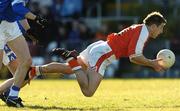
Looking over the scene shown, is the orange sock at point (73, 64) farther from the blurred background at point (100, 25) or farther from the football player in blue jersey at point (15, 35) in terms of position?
the blurred background at point (100, 25)

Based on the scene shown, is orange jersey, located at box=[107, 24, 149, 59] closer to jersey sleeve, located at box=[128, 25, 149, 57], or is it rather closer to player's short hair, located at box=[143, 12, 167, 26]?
jersey sleeve, located at box=[128, 25, 149, 57]

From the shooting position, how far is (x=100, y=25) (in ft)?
114

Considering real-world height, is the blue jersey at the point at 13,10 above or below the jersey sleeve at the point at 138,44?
above

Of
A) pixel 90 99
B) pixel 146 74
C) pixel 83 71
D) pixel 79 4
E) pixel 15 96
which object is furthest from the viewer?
pixel 79 4

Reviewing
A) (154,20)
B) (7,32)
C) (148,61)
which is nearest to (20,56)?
(7,32)

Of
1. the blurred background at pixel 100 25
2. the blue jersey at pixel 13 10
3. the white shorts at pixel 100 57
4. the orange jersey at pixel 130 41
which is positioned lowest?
the blurred background at pixel 100 25

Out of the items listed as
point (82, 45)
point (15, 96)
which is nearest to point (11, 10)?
point (15, 96)

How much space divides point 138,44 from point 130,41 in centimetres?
23

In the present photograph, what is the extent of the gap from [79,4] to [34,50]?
4684 mm

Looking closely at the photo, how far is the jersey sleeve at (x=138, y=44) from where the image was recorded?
14.2 metres

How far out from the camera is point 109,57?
48.7 ft

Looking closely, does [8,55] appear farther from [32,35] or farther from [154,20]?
[154,20]

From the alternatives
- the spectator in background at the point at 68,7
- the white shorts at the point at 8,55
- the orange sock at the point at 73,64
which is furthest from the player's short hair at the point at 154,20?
the spectator in background at the point at 68,7

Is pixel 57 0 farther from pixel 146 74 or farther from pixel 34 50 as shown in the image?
pixel 146 74
